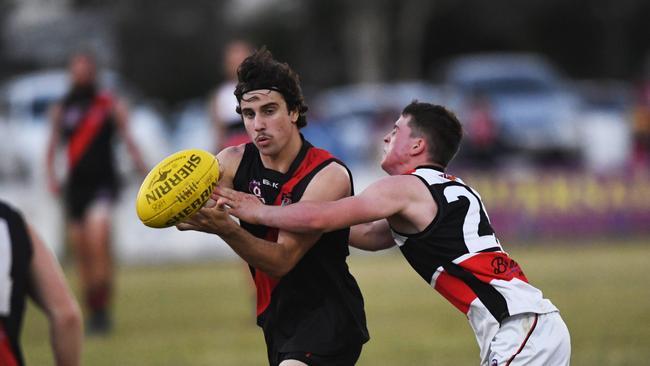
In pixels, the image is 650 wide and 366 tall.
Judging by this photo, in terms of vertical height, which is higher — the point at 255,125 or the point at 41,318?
the point at 255,125

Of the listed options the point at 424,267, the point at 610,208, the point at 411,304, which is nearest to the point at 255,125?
the point at 424,267

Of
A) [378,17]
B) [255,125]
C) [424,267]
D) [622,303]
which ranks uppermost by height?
[378,17]

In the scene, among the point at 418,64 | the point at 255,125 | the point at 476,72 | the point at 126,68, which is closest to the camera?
the point at 255,125

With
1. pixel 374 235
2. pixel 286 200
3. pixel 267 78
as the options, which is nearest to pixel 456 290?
pixel 374 235

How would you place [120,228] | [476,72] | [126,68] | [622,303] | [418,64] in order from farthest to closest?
[418,64] < [126,68] < [476,72] < [120,228] < [622,303]

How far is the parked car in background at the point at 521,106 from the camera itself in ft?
75.4

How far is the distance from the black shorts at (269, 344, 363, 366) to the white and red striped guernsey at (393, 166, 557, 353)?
51 cm

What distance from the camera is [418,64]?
36562mm

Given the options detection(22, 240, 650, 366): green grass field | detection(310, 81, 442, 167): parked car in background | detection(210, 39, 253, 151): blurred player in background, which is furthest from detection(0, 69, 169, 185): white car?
detection(210, 39, 253, 151): blurred player in background

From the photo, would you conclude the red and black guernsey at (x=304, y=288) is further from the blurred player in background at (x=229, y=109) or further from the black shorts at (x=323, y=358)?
the blurred player in background at (x=229, y=109)

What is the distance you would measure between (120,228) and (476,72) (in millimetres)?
11584

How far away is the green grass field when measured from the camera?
8.98 metres

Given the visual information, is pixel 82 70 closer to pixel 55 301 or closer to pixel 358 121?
pixel 55 301

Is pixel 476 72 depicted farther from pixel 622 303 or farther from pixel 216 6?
pixel 622 303
